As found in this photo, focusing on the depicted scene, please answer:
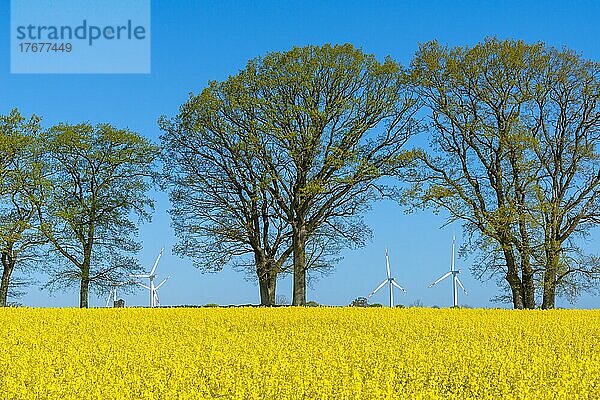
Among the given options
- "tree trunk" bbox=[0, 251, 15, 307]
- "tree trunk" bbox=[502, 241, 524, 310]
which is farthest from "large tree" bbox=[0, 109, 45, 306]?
"tree trunk" bbox=[502, 241, 524, 310]

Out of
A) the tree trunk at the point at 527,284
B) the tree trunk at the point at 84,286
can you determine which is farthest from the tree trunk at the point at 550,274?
the tree trunk at the point at 84,286

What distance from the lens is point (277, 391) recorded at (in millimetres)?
10055

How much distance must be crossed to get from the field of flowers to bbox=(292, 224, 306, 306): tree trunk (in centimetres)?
868

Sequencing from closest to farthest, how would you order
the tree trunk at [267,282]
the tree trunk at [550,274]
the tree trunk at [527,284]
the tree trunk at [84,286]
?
the tree trunk at [550,274] < the tree trunk at [527,284] < the tree trunk at [267,282] < the tree trunk at [84,286]

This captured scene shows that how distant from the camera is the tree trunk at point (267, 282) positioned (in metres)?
34.7

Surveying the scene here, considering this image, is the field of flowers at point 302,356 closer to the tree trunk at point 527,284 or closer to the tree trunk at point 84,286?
the tree trunk at point 527,284

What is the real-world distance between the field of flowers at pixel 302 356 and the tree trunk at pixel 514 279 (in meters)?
7.45

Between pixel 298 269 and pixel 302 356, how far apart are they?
20.0 meters

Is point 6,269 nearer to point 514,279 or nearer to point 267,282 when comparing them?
point 267,282

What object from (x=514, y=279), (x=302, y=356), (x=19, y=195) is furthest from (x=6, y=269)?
(x=302, y=356)

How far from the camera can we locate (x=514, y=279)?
3241 cm

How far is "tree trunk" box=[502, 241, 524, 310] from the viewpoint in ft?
106

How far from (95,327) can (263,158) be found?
1451cm

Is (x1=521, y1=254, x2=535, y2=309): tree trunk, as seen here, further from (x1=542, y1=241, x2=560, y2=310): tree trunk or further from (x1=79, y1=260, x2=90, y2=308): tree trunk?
(x1=79, y1=260, x2=90, y2=308): tree trunk
